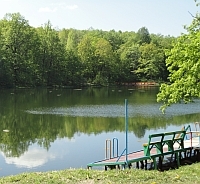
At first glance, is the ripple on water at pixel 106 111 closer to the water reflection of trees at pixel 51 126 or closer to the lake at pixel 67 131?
the lake at pixel 67 131

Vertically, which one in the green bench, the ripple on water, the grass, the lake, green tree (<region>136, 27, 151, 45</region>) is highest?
green tree (<region>136, 27, 151, 45</region>)

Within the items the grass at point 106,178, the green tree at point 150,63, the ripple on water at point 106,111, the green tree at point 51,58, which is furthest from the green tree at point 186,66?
the green tree at point 150,63

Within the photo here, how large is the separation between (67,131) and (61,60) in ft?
190

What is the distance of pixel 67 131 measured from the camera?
27.9 meters

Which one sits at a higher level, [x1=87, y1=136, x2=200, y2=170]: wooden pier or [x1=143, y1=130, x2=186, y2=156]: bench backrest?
[x1=143, y1=130, x2=186, y2=156]: bench backrest

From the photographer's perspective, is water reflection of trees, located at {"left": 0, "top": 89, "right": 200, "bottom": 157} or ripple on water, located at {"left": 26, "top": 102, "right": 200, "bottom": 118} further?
ripple on water, located at {"left": 26, "top": 102, "right": 200, "bottom": 118}

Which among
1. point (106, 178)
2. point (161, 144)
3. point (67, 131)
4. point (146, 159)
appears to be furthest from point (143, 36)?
point (106, 178)

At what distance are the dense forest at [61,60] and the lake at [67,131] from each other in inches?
1284

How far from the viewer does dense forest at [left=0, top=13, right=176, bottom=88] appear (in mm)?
75500

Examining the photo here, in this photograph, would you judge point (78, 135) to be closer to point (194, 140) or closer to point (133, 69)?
point (194, 140)

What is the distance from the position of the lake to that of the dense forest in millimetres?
32623

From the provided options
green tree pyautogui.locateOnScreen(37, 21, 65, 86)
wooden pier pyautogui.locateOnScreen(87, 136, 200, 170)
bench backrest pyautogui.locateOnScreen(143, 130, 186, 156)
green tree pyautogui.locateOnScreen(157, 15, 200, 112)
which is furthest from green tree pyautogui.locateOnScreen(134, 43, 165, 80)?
bench backrest pyautogui.locateOnScreen(143, 130, 186, 156)

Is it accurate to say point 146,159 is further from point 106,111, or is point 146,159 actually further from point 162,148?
point 106,111

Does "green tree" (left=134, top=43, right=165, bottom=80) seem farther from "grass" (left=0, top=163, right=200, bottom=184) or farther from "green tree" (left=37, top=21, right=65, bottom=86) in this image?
"grass" (left=0, top=163, right=200, bottom=184)
